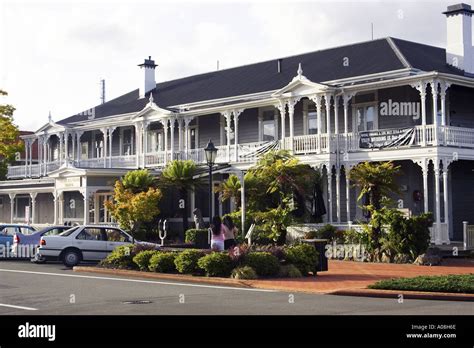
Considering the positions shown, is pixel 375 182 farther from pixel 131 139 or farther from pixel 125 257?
pixel 131 139

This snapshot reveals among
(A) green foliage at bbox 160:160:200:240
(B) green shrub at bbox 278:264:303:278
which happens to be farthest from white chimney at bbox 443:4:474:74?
(B) green shrub at bbox 278:264:303:278

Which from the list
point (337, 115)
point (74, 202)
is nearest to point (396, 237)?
point (337, 115)

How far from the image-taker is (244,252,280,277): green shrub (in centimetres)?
2028

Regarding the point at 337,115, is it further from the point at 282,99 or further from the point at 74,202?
the point at 74,202

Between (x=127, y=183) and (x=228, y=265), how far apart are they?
50.1 ft

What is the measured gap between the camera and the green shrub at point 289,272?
20.5 metres

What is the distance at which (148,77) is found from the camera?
155 feet

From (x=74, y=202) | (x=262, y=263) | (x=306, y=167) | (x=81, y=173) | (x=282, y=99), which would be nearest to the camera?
(x=262, y=263)

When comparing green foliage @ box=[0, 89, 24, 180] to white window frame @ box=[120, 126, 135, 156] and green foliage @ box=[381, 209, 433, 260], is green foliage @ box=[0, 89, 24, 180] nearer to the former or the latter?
white window frame @ box=[120, 126, 135, 156]

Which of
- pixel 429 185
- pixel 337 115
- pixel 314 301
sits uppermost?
pixel 337 115

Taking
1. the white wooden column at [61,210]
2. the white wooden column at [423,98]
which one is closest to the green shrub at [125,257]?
the white wooden column at [423,98]

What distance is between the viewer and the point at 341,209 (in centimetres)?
3341

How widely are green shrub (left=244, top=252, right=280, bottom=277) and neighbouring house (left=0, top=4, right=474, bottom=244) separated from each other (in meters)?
9.36

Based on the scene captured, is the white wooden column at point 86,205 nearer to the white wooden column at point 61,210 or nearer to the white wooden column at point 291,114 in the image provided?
the white wooden column at point 61,210
